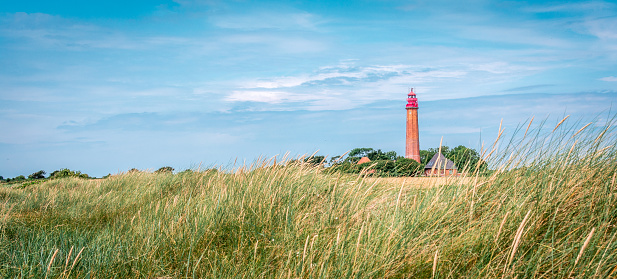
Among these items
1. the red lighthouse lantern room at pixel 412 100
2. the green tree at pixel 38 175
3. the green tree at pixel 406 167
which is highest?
the red lighthouse lantern room at pixel 412 100

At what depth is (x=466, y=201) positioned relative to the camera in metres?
3.02

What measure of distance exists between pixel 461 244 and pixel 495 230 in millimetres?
220

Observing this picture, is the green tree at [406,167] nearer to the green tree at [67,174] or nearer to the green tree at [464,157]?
the green tree at [464,157]

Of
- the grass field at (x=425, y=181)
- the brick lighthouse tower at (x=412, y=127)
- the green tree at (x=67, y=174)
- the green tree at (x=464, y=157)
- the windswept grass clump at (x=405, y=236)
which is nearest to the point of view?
the windswept grass clump at (x=405, y=236)

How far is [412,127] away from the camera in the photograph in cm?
4816

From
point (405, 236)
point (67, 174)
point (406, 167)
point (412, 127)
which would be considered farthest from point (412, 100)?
point (405, 236)

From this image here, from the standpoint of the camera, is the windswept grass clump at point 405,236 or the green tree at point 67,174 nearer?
the windswept grass clump at point 405,236

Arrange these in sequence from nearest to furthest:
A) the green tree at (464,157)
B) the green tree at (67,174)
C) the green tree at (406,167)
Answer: the green tree at (464,157), the green tree at (406,167), the green tree at (67,174)

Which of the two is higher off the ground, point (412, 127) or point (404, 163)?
point (412, 127)

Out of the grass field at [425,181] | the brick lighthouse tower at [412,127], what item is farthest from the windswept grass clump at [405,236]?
the brick lighthouse tower at [412,127]

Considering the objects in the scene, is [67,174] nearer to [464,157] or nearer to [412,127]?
[464,157]

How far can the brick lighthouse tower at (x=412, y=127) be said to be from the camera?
48.2m

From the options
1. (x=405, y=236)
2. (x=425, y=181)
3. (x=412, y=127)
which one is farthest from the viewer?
(x=412, y=127)

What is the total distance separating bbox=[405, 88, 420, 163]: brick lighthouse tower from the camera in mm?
48250
